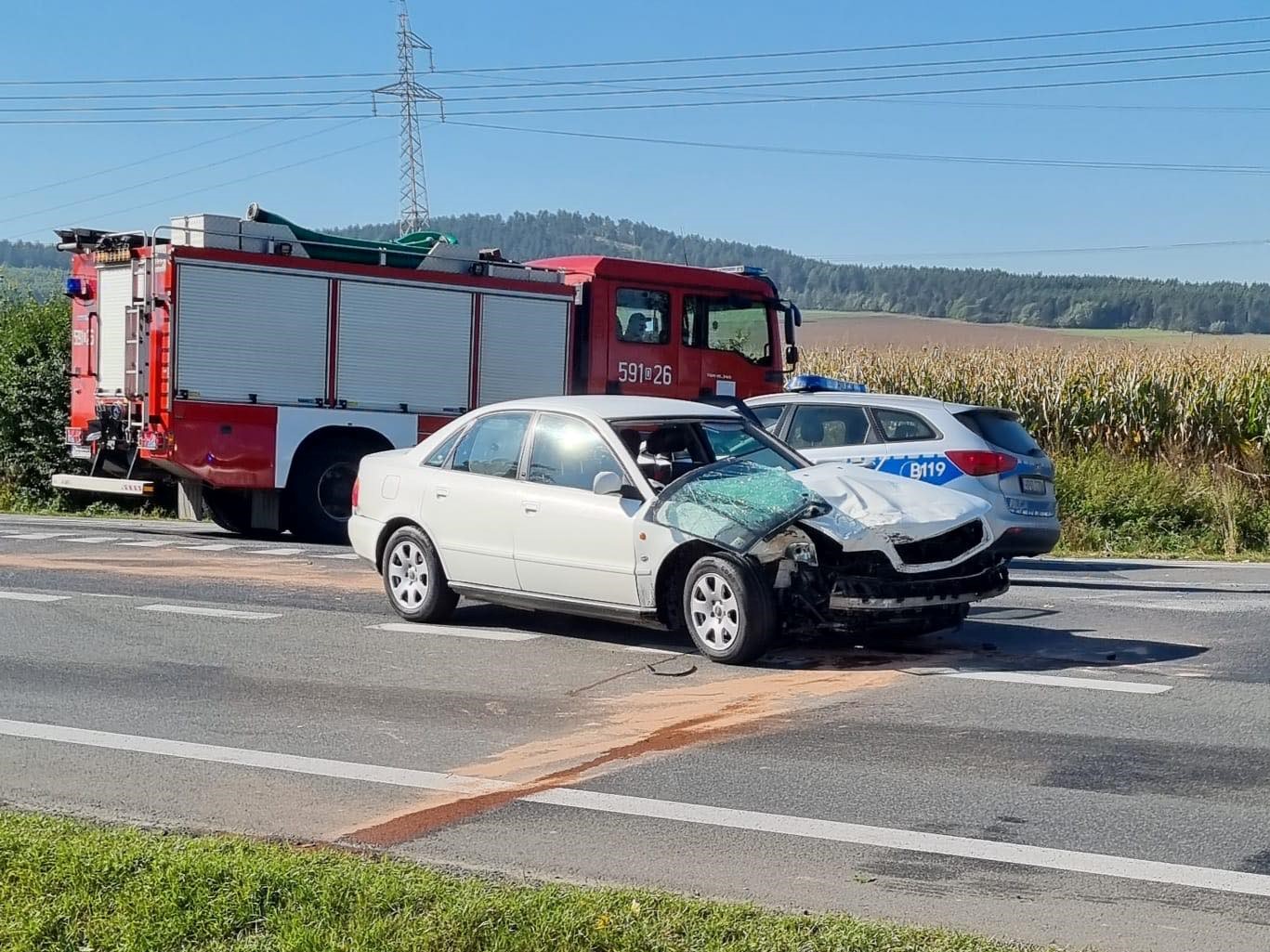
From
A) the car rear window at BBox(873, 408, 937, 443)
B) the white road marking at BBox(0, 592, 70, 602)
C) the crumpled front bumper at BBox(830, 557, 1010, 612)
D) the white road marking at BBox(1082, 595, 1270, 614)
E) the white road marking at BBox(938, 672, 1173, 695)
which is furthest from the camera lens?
the car rear window at BBox(873, 408, 937, 443)

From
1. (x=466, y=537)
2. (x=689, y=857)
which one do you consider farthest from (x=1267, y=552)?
(x=689, y=857)

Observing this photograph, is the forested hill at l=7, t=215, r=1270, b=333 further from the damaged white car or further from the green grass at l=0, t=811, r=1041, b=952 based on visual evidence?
the green grass at l=0, t=811, r=1041, b=952

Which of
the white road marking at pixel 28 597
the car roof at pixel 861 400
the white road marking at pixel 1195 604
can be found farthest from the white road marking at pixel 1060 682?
the white road marking at pixel 28 597

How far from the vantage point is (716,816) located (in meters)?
5.97

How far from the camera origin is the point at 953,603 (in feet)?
30.9

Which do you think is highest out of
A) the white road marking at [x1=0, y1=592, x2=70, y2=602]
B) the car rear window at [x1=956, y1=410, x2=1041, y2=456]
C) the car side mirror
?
the car rear window at [x1=956, y1=410, x2=1041, y2=456]

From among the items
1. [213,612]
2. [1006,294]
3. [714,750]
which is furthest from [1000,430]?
[1006,294]

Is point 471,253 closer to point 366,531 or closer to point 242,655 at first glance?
point 366,531

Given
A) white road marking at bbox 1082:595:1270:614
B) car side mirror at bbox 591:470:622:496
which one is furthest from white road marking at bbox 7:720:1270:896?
white road marking at bbox 1082:595:1270:614

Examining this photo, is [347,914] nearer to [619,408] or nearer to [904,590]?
[904,590]

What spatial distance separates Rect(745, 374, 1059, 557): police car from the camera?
12906 millimetres

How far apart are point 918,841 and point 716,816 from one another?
773mm

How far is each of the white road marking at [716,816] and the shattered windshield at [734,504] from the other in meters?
2.86

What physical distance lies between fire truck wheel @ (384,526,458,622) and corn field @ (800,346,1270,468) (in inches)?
632
